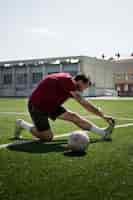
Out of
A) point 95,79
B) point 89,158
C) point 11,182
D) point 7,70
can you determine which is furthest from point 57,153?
point 7,70

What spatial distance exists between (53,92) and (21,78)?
84404 millimetres

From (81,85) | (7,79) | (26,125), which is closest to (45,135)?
(26,125)

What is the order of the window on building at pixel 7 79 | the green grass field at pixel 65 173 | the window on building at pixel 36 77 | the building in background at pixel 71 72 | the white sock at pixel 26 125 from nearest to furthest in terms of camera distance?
the green grass field at pixel 65 173 < the white sock at pixel 26 125 < the building in background at pixel 71 72 < the window on building at pixel 36 77 < the window on building at pixel 7 79

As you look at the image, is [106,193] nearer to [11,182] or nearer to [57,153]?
[11,182]

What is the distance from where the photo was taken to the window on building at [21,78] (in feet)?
298

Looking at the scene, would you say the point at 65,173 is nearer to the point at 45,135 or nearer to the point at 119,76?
the point at 45,135

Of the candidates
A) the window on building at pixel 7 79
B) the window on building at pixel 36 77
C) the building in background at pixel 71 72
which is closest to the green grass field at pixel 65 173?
the building in background at pixel 71 72

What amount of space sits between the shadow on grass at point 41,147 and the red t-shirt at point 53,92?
0.73 metres

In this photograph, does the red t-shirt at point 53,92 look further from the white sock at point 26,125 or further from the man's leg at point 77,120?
the white sock at point 26,125

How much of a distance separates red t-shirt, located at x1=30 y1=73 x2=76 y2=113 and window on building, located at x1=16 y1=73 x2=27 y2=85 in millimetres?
83153

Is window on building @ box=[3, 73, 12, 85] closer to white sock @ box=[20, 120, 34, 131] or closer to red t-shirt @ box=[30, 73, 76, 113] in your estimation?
white sock @ box=[20, 120, 34, 131]

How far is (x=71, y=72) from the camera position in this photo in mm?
82875

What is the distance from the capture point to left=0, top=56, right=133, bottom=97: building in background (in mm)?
83812

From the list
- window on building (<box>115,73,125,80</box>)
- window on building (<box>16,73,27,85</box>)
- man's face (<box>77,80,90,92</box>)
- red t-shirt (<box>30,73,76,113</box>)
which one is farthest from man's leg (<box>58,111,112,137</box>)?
window on building (<box>115,73,125,80</box>)
